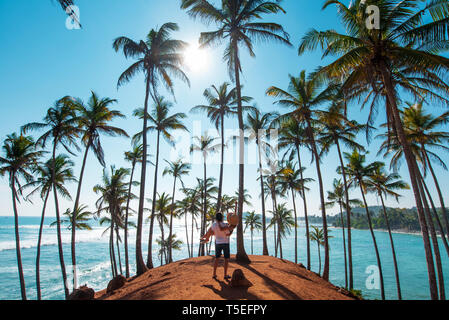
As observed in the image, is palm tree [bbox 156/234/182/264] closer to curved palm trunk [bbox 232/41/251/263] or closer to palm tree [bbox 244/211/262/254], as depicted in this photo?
palm tree [bbox 244/211/262/254]

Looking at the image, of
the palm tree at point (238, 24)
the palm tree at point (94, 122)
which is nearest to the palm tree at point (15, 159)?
the palm tree at point (94, 122)

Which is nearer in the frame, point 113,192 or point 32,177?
point 32,177

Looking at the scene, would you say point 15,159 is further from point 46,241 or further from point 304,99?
point 46,241

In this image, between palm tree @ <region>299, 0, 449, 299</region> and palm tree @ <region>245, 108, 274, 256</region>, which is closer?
palm tree @ <region>299, 0, 449, 299</region>

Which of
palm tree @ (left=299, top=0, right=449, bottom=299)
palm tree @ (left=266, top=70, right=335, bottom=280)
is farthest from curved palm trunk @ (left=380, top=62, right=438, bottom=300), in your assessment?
palm tree @ (left=266, top=70, right=335, bottom=280)

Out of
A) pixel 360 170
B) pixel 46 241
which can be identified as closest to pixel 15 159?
pixel 360 170

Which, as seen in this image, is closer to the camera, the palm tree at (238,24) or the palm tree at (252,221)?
the palm tree at (238,24)

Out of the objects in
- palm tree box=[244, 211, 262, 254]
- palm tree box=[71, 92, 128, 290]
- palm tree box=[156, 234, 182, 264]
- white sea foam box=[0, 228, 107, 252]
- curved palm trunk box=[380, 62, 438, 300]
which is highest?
palm tree box=[71, 92, 128, 290]

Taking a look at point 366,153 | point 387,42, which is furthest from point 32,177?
point 366,153

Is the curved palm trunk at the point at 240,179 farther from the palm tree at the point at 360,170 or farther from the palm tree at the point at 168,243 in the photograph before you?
the palm tree at the point at 168,243

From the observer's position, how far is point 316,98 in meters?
13.4

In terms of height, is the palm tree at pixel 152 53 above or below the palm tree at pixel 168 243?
above

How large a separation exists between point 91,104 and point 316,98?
1619cm
